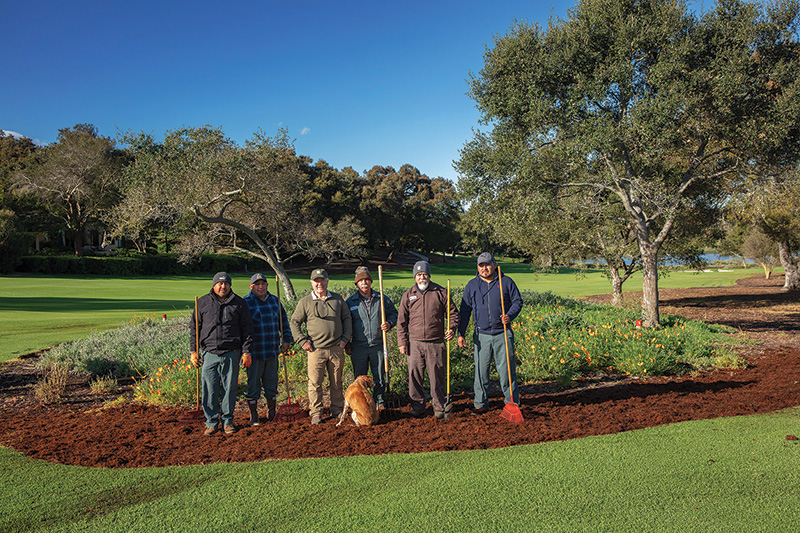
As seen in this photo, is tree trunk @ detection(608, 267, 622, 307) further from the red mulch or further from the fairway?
the red mulch

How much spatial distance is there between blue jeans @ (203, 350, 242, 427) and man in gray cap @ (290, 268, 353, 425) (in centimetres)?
89

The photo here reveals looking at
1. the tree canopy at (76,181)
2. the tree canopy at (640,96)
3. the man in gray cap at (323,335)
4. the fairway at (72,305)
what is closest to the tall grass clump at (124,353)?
the fairway at (72,305)

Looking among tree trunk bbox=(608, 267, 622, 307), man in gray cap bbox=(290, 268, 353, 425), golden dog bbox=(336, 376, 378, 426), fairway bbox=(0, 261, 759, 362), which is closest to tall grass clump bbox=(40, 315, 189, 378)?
fairway bbox=(0, 261, 759, 362)

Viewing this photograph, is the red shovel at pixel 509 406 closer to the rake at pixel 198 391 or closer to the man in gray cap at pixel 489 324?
the man in gray cap at pixel 489 324

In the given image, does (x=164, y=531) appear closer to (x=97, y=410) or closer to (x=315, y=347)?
(x=315, y=347)

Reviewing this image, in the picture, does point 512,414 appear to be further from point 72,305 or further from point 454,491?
point 72,305

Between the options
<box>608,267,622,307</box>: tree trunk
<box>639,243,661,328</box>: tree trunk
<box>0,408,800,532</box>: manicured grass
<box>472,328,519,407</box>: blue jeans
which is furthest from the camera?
<box>608,267,622,307</box>: tree trunk

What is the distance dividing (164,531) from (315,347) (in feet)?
10.2

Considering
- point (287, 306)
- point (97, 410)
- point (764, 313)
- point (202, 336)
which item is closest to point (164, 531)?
point (202, 336)

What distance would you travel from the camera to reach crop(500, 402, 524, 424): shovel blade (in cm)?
648

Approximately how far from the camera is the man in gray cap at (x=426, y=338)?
22.6ft

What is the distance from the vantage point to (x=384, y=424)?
654 centimetres

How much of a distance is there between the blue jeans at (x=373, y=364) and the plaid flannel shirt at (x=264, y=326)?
3.50 ft

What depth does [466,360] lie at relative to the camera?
9.15 m
